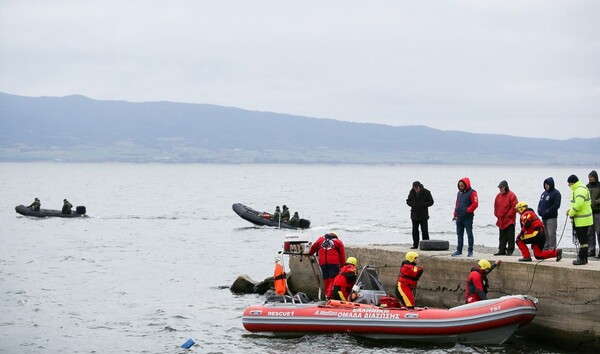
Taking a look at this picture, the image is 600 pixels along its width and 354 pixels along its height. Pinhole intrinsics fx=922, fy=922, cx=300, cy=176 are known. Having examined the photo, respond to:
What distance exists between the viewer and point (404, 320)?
1648 cm

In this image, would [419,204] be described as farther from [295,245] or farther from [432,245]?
[295,245]

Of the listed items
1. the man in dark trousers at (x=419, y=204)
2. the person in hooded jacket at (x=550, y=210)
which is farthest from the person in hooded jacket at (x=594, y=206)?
the man in dark trousers at (x=419, y=204)

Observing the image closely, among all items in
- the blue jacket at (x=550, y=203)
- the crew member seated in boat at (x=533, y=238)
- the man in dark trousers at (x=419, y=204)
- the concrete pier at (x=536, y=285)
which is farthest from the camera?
the man in dark trousers at (x=419, y=204)

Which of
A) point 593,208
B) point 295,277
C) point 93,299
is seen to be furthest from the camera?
point 93,299

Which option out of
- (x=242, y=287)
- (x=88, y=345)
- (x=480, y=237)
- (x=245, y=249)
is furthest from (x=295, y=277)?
(x=480, y=237)

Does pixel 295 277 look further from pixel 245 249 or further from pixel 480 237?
pixel 480 237

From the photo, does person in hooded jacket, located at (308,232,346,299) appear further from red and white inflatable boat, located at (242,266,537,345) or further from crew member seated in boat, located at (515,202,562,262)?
crew member seated in boat, located at (515,202,562,262)

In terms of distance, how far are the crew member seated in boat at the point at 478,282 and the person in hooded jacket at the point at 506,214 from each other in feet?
6.32

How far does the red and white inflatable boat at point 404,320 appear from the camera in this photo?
15.6 meters

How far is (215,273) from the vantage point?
31141 mm

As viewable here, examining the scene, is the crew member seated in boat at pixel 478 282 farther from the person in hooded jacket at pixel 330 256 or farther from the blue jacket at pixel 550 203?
the person in hooded jacket at pixel 330 256

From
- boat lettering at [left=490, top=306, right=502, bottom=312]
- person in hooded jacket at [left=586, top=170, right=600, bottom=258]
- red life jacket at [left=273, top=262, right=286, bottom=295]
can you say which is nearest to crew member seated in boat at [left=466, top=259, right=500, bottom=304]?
boat lettering at [left=490, top=306, right=502, bottom=312]

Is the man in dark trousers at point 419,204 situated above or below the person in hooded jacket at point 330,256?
above

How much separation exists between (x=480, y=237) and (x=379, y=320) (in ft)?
93.2
